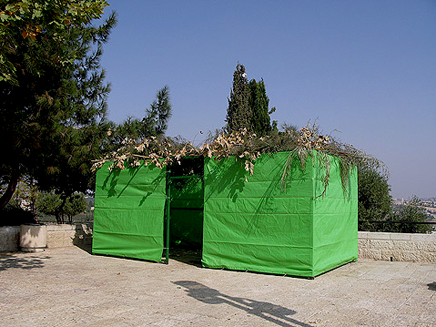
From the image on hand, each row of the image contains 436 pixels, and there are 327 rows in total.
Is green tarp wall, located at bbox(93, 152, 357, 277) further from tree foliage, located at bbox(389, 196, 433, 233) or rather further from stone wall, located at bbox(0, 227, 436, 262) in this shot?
tree foliage, located at bbox(389, 196, 433, 233)

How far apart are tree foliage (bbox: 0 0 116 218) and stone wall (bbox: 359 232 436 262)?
721 cm

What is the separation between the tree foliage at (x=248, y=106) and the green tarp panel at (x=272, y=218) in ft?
38.4

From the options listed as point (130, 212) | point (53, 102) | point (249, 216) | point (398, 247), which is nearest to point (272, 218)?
point (249, 216)

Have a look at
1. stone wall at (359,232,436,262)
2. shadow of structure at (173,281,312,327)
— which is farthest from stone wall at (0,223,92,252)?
stone wall at (359,232,436,262)

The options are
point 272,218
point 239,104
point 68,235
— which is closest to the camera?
point 272,218

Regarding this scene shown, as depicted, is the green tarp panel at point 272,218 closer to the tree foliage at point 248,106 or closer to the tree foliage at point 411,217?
the tree foliage at point 411,217

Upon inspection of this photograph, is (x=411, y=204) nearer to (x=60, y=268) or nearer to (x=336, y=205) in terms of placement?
(x=336, y=205)

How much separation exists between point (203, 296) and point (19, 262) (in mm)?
5093

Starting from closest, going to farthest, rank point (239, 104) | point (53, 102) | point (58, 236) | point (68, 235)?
point (53, 102) < point (58, 236) < point (68, 235) < point (239, 104)

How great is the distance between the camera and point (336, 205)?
8805 mm

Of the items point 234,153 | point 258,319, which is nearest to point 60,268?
point 234,153

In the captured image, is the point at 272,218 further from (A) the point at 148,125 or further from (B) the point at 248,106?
(B) the point at 248,106

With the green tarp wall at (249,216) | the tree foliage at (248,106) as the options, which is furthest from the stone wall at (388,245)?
the tree foliage at (248,106)

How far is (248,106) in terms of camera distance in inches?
836
